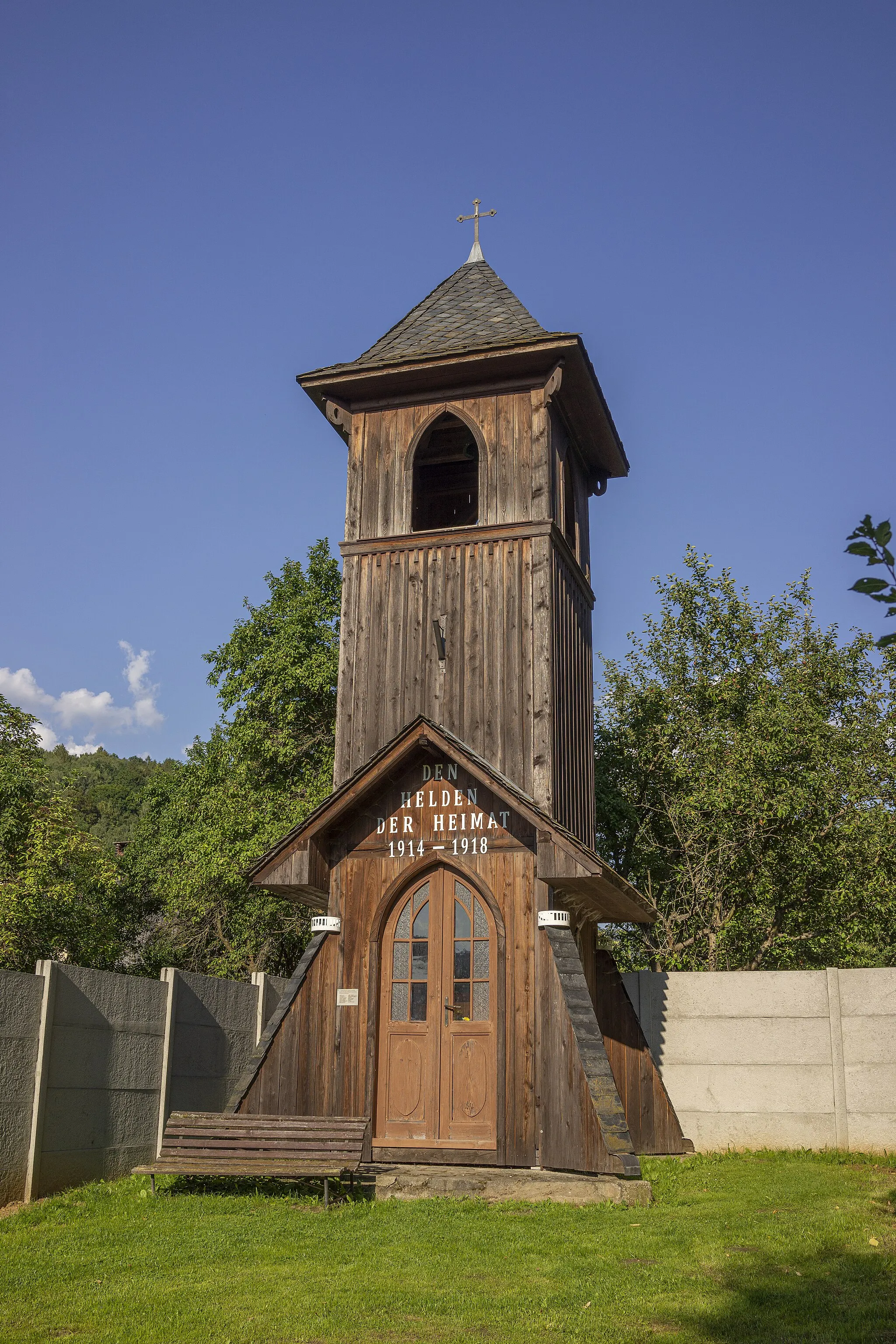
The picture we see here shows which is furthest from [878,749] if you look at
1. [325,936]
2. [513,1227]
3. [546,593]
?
[513,1227]

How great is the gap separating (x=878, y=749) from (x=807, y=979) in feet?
30.4

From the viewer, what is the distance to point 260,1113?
12234 millimetres

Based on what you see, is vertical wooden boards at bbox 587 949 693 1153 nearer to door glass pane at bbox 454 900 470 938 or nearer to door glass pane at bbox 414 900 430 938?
door glass pane at bbox 454 900 470 938

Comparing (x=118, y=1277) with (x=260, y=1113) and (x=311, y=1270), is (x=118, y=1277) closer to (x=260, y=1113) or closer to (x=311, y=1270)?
(x=311, y=1270)

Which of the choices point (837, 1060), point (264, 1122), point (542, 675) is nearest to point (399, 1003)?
point (264, 1122)

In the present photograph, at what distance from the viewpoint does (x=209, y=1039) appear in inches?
559

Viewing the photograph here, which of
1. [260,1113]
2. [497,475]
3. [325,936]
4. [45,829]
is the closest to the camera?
[260,1113]

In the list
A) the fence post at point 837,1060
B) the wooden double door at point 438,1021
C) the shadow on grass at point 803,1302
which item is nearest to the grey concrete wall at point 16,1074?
the wooden double door at point 438,1021

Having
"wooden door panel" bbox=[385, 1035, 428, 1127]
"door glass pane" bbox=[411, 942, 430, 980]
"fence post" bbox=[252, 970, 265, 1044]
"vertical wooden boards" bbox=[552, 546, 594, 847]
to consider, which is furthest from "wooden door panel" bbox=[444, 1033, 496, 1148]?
"fence post" bbox=[252, 970, 265, 1044]

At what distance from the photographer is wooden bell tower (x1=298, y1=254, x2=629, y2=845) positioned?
14047 millimetres

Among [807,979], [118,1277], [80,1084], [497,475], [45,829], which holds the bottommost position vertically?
[118,1277]

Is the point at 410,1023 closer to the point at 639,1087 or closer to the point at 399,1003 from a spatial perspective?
the point at 399,1003

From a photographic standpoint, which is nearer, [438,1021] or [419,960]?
[438,1021]

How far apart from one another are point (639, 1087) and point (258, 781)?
16.5 metres
